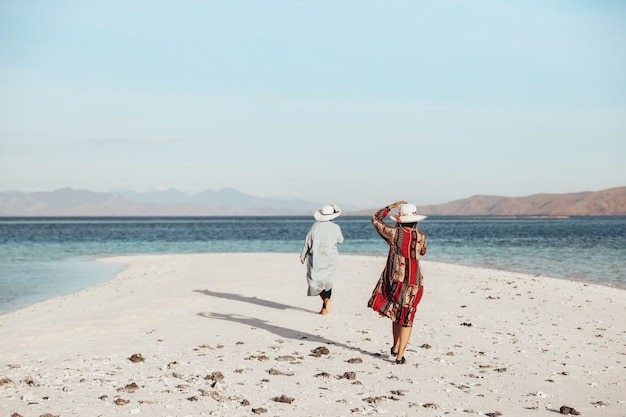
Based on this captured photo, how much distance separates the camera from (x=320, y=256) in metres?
14.0

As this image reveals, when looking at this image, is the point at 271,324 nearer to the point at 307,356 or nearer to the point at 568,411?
the point at 307,356

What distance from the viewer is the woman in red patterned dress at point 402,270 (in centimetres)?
922

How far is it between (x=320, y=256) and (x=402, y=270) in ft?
15.7

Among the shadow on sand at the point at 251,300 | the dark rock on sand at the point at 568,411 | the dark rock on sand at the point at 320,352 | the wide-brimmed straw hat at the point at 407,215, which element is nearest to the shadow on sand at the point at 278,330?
the dark rock on sand at the point at 320,352

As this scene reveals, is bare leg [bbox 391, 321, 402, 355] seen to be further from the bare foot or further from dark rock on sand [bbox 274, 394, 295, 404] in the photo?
the bare foot

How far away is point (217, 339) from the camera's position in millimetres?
11383

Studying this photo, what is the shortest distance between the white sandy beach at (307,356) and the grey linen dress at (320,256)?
2.27 ft

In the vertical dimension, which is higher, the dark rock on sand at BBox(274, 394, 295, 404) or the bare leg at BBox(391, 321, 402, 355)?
the bare leg at BBox(391, 321, 402, 355)

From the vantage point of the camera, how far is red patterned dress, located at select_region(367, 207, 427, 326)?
923 cm

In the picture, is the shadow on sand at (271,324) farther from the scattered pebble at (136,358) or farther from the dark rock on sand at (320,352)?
the scattered pebble at (136,358)

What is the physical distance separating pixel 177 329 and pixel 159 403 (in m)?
5.22

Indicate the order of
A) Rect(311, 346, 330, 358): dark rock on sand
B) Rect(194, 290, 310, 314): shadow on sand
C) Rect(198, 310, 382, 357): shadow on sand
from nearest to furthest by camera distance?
Rect(311, 346, 330, 358): dark rock on sand < Rect(198, 310, 382, 357): shadow on sand < Rect(194, 290, 310, 314): shadow on sand

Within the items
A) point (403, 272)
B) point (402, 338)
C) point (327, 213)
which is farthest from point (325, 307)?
point (403, 272)

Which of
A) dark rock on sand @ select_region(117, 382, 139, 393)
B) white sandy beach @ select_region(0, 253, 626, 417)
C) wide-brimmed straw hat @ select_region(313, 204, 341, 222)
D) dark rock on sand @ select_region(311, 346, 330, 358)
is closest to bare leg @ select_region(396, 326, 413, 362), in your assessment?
white sandy beach @ select_region(0, 253, 626, 417)
